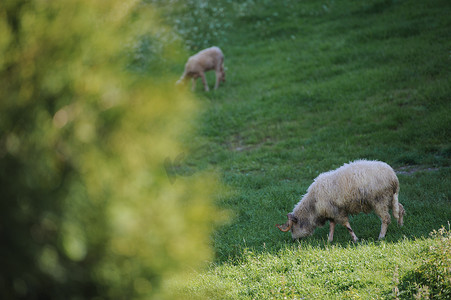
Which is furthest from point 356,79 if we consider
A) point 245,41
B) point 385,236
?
point 385,236

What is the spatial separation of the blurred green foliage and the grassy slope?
2.13 m

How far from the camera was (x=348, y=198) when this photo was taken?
7340 mm

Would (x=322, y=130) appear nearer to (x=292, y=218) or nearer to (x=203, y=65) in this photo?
(x=292, y=218)

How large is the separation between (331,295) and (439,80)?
10.5m

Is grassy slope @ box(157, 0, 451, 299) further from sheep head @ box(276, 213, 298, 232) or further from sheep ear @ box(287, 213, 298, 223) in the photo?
sheep ear @ box(287, 213, 298, 223)

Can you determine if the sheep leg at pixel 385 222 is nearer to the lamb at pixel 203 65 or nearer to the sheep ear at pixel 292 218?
the sheep ear at pixel 292 218

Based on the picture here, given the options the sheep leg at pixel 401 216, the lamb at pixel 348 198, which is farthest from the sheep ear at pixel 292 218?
the sheep leg at pixel 401 216

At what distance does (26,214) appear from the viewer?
243 cm

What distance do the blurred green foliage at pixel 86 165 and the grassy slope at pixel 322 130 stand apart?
2.13 metres

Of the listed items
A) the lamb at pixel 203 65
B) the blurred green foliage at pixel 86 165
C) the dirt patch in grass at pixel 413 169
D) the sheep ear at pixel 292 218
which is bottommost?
the dirt patch in grass at pixel 413 169

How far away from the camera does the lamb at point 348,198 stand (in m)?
7.21

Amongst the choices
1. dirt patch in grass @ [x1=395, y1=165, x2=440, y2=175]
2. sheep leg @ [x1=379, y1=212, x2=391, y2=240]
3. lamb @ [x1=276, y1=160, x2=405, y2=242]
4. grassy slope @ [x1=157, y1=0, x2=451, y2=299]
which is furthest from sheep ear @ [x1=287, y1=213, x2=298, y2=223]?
dirt patch in grass @ [x1=395, y1=165, x2=440, y2=175]

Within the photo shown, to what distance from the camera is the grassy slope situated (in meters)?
6.09

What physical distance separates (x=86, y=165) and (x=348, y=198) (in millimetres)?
5590
